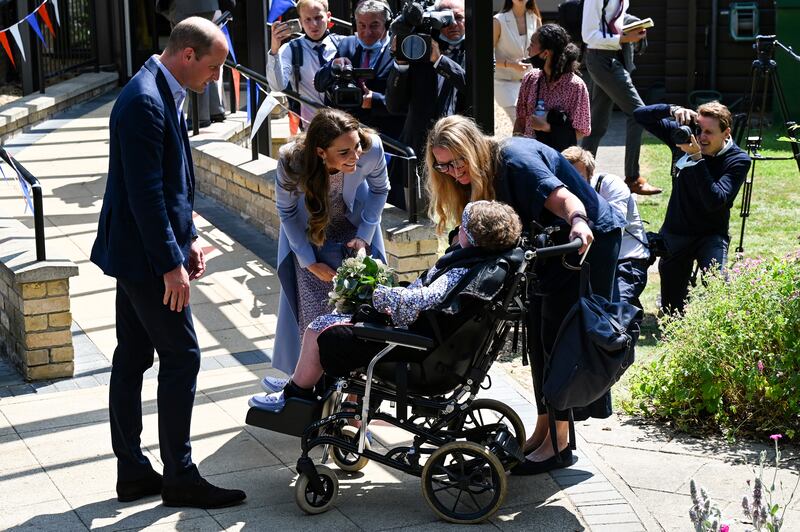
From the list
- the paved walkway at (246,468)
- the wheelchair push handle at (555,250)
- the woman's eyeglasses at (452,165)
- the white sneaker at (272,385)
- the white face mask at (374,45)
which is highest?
the white face mask at (374,45)

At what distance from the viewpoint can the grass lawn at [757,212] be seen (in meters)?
7.30

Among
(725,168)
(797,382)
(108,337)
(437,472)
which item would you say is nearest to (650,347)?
(725,168)

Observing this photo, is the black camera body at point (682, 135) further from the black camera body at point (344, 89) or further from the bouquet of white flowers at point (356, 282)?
the bouquet of white flowers at point (356, 282)

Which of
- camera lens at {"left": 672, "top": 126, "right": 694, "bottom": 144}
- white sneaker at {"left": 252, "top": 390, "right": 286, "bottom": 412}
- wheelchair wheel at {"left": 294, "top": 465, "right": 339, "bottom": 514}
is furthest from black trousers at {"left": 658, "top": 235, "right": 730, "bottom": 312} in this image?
wheelchair wheel at {"left": 294, "top": 465, "right": 339, "bottom": 514}

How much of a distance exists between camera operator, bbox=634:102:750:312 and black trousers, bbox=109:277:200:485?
3.31 meters

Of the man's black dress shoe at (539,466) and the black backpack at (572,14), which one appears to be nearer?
the man's black dress shoe at (539,466)

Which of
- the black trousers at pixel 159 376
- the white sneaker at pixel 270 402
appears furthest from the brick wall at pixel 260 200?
the black trousers at pixel 159 376

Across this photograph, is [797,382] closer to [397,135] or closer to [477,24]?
[477,24]

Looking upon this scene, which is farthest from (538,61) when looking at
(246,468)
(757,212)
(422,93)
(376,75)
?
(246,468)

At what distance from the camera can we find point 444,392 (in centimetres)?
448

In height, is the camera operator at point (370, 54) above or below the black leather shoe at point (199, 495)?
above

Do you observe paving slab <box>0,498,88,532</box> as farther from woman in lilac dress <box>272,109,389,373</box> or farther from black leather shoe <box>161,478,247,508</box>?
woman in lilac dress <box>272,109,389,373</box>

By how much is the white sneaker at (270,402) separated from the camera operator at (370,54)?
11.1ft

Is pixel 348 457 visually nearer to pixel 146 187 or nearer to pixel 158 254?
pixel 158 254
